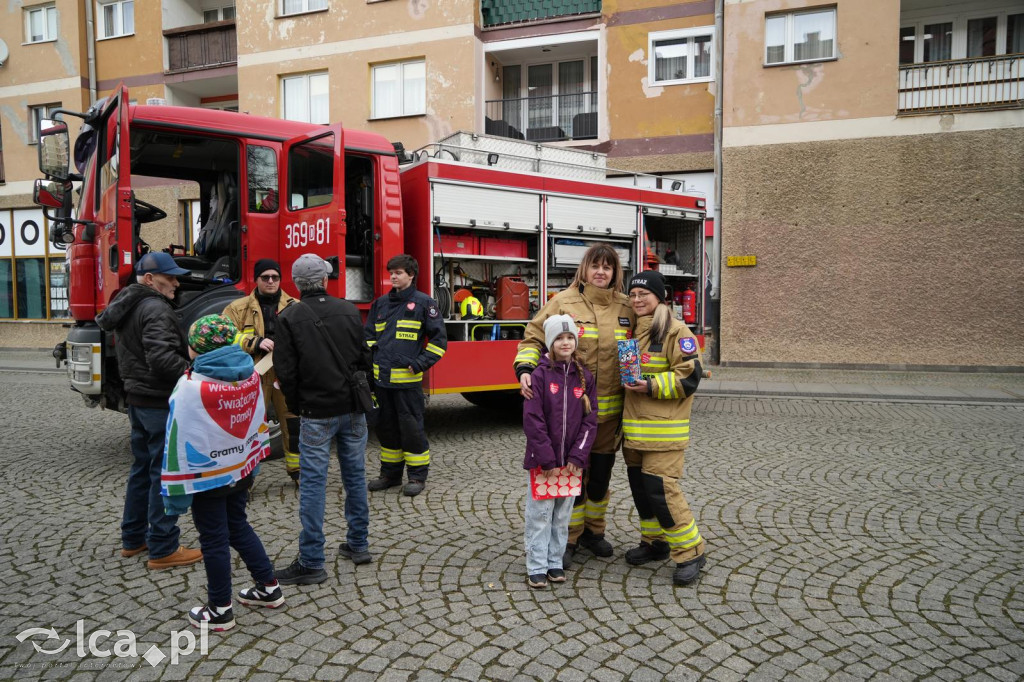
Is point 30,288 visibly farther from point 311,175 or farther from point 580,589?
point 580,589

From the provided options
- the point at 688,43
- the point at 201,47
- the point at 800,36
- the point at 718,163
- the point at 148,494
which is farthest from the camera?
the point at 201,47

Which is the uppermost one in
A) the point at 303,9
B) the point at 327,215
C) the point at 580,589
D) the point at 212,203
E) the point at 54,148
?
the point at 303,9

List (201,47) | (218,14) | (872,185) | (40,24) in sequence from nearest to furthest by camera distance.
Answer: (872,185), (201,47), (40,24), (218,14)

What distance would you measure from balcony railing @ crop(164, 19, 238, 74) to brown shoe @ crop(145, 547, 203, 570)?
18.4 m

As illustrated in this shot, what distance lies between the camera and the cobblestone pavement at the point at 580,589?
9.57 feet

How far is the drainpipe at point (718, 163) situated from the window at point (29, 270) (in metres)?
17.7

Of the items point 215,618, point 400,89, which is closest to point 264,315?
point 215,618

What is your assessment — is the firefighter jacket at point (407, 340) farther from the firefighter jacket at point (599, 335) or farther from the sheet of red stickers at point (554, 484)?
the sheet of red stickers at point (554, 484)

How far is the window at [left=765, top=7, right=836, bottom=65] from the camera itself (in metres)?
14.2

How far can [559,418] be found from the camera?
3.63m

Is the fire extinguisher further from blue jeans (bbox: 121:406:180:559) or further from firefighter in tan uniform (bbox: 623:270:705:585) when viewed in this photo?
blue jeans (bbox: 121:406:180:559)

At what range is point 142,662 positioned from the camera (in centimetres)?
292

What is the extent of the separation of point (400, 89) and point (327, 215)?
484 inches

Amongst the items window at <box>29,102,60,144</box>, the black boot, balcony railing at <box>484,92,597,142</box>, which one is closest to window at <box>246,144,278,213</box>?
the black boot
